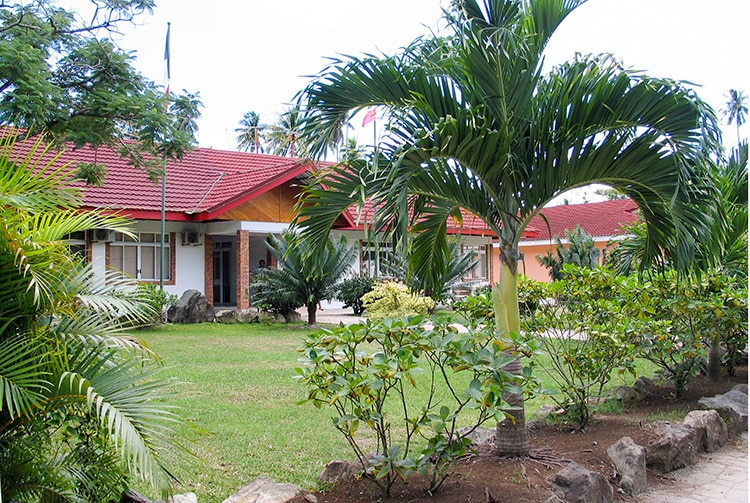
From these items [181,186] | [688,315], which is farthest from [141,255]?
[688,315]

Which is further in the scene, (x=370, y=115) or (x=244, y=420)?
(x=370, y=115)

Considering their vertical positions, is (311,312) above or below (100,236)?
below

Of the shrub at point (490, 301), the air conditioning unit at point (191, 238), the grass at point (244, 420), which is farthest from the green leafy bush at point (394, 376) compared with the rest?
the air conditioning unit at point (191, 238)

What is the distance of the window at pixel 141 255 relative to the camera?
1966 cm

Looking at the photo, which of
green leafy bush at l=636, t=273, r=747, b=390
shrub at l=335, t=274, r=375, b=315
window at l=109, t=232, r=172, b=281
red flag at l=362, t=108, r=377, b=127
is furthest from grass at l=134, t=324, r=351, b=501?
window at l=109, t=232, r=172, b=281

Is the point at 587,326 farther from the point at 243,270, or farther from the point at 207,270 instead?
the point at 207,270

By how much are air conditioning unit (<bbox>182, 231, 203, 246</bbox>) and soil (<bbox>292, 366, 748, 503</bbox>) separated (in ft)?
50.3

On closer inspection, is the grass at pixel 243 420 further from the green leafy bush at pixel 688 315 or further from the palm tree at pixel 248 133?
the palm tree at pixel 248 133

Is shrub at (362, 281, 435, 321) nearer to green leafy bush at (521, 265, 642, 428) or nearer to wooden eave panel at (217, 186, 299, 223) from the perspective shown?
wooden eave panel at (217, 186, 299, 223)

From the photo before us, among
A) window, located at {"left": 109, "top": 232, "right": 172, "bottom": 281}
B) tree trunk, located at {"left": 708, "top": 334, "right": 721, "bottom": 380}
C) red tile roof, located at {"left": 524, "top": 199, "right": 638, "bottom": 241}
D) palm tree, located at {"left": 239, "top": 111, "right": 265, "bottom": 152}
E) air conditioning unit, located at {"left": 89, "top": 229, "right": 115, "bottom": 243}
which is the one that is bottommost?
tree trunk, located at {"left": 708, "top": 334, "right": 721, "bottom": 380}

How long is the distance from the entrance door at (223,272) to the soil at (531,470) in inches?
711

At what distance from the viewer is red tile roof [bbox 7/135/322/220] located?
19030 millimetres

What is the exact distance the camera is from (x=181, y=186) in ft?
69.8

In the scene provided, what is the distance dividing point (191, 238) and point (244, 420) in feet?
46.5
